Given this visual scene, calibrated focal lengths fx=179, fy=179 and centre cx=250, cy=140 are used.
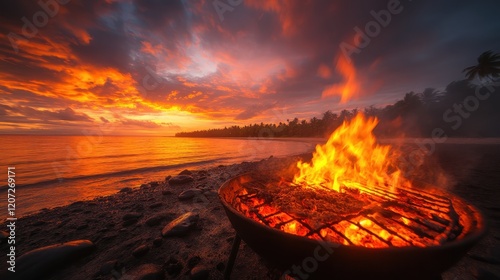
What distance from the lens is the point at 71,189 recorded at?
30.2 ft

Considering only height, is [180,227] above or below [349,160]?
below

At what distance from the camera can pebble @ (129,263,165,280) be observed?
3.04m

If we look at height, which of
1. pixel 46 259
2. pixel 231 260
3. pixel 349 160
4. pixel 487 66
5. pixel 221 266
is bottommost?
pixel 221 266

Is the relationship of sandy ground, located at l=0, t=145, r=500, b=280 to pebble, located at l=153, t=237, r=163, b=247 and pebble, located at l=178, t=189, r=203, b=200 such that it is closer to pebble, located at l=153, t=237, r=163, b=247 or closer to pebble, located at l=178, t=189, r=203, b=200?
pebble, located at l=153, t=237, r=163, b=247

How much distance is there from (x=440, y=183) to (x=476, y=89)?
193 feet

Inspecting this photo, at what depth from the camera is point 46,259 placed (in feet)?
10.8

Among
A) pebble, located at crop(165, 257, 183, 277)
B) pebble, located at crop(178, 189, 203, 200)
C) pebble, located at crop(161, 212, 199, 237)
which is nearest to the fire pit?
pebble, located at crop(165, 257, 183, 277)

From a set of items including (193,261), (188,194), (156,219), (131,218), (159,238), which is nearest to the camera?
(193,261)

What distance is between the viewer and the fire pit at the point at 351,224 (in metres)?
1.53

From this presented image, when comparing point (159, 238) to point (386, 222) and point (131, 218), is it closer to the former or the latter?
point (131, 218)

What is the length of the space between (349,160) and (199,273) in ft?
13.5

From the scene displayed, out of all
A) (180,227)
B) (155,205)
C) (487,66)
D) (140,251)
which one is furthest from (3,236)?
(487,66)

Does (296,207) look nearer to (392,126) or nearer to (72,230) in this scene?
(72,230)

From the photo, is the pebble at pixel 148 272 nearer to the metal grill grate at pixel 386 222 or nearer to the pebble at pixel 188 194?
the metal grill grate at pixel 386 222
